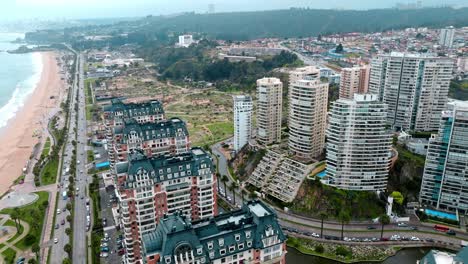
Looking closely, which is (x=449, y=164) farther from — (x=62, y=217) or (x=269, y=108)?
(x=62, y=217)

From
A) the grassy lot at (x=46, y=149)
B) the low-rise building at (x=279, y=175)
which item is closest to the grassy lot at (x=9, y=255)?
the low-rise building at (x=279, y=175)

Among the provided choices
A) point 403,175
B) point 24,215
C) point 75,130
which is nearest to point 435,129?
point 403,175

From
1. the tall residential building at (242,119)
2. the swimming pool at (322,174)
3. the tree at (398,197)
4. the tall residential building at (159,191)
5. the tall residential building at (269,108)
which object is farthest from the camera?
the tall residential building at (242,119)

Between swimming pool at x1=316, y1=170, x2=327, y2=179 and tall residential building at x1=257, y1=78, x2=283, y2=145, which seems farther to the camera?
tall residential building at x1=257, y1=78, x2=283, y2=145

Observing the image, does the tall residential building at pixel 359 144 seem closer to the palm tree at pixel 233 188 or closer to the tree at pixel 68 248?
the palm tree at pixel 233 188

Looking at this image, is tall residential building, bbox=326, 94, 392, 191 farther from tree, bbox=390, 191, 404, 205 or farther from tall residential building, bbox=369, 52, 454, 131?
tall residential building, bbox=369, 52, 454, 131

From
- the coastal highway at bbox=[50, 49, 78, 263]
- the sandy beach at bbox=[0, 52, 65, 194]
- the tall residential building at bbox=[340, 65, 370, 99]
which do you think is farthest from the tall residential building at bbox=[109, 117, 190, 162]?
the tall residential building at bbox=[340, 65, 370, 99]

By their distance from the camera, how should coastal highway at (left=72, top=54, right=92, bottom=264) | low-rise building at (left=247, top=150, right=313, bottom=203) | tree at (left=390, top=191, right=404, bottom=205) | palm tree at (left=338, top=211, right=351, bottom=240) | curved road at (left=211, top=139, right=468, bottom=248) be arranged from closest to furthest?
coastal highway at (left=72, top=54, right=92, bottom=264) < curved road at (left=211, top=139, right=468, bottom=248) < palm tree at (left=338, top=211, right=351, bottom=240) < tree at (left=390, top=191, right=404, bottom=205) < low-rise building at (left=247, top=150, right=313, bottom=203)
